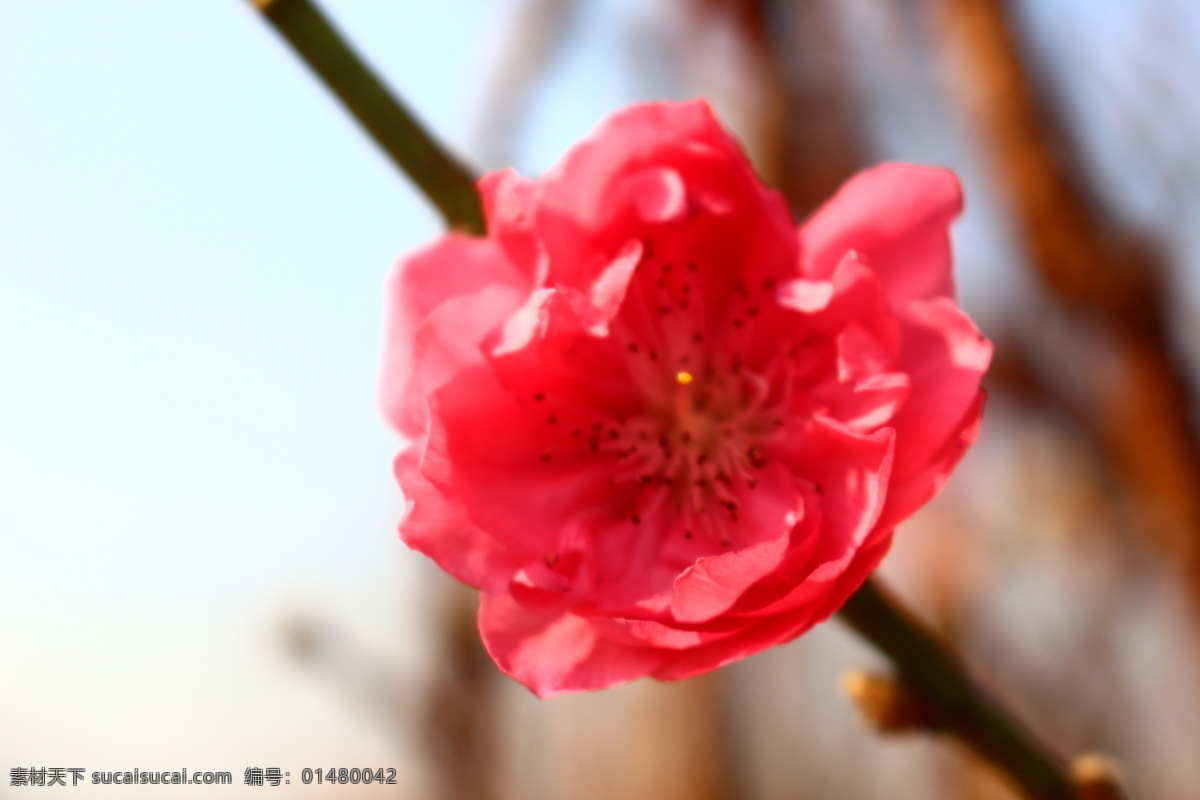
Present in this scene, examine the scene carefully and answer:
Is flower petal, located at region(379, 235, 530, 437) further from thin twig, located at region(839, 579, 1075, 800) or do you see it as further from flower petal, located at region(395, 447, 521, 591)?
thin twig, located at region(839, 579, 1075, 800)

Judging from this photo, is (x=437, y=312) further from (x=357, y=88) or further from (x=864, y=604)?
(x=864, y=604)

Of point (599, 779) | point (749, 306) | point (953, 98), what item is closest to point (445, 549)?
point (749, 306)

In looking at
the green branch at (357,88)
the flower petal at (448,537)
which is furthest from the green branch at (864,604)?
the flower petal at (448,537)

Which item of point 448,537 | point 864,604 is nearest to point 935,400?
point 864,604

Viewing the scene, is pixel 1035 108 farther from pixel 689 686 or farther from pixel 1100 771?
pixel 689 686

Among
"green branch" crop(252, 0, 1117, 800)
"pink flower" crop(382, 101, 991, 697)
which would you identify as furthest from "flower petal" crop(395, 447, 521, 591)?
"green branch" crop(252, 0, 1117, 800)

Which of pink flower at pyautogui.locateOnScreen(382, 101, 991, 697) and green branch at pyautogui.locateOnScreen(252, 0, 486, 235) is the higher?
green branch at pyautogui.locateOnScreen(252, 0, 486, 235)

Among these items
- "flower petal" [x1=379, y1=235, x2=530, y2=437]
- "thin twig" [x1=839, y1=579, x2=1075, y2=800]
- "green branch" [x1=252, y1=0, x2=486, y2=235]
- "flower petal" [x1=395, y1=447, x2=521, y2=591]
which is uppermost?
"green branch" [x1=252, y1=0, x2=486, y2=235]
